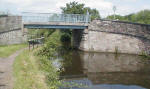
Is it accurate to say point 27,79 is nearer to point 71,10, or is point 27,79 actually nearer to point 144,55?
point 144,55

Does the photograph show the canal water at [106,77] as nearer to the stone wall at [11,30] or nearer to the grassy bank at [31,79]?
the grassy bank at [31,79]

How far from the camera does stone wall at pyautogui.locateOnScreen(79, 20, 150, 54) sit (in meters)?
20.1

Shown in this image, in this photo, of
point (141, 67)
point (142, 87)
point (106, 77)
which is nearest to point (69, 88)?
point (106, 77)

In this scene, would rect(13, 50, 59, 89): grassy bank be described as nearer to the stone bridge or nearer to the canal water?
the canal water

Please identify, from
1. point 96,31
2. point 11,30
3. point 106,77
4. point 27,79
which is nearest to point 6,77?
point 27,79

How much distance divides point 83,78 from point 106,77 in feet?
5.64

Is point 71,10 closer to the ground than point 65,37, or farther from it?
farther from it

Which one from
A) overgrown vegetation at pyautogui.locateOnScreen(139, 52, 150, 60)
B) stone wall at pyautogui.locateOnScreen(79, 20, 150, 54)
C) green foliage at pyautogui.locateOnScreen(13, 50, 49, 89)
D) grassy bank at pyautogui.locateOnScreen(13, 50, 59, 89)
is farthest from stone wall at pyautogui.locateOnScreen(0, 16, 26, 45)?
overgrown vegetation at pyautogui.locateOnScreen(139, 52, 150, 60)

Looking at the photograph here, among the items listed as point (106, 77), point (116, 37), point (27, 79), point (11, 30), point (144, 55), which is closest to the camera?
point (27, 79)

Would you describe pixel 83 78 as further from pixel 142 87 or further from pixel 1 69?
pixel 1 69

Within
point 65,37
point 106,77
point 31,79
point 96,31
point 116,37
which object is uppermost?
point 96,31

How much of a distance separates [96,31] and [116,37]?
283cm

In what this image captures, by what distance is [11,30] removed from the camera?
20.1 meters

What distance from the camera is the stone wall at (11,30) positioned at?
1953cm
